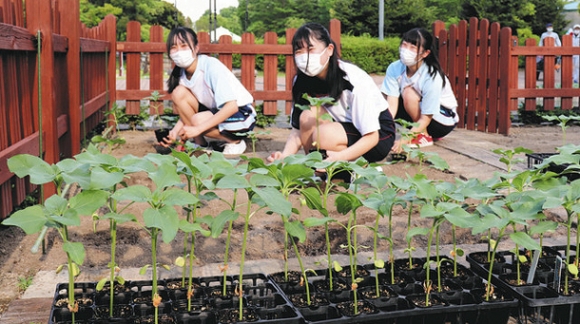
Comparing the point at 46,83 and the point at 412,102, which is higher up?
the point at 46,83

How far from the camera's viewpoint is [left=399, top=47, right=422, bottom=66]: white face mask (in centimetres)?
612

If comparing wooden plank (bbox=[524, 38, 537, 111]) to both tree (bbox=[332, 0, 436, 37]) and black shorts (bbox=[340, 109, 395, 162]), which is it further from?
tree (bbox=[332, 0, 436, 37])

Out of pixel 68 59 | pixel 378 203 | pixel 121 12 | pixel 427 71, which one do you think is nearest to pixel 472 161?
pixel 427 71

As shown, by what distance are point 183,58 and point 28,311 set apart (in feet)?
11.1

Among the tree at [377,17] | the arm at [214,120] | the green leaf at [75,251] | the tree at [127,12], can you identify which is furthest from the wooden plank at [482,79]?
the tree at [127,12]

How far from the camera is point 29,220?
70.6 inches

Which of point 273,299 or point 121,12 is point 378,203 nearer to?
point 273,299

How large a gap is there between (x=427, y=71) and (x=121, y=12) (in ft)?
161

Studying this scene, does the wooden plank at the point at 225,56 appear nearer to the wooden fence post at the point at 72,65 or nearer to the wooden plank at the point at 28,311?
the wooden fence post at the point at 72,65

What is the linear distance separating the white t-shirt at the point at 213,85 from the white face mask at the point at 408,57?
54.7 inches

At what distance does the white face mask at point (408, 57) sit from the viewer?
6121 millimetres

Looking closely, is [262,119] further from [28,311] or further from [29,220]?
[29,220]

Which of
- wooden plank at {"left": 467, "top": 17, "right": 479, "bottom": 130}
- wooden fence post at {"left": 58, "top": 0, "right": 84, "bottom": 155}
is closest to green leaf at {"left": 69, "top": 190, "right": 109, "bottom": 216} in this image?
wooden fence post at {"left": 58, "top": 0, "right": 84, "bottom": 155}

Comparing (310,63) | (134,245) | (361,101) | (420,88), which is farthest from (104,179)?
(420,88)
